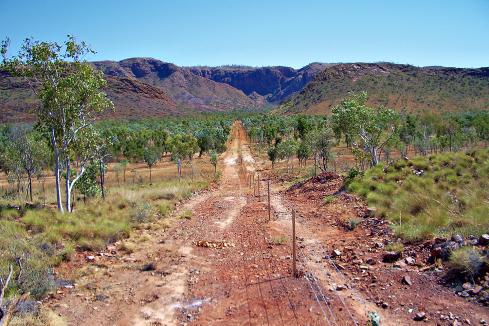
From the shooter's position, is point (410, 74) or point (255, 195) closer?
point (255, 195)

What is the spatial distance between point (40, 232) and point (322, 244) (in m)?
9.85

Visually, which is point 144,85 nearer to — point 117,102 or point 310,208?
point 117,102

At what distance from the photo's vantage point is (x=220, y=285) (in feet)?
35.3

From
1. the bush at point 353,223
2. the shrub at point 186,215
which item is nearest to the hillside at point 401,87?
the shrub at point 186,215

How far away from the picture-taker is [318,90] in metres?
153

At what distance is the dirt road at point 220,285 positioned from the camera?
887 centimetres

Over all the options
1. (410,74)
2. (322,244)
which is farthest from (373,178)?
(410,74)

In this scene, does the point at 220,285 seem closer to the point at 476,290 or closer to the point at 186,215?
the point at 476,290

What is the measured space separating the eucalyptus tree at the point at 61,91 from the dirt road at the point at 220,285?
573cm

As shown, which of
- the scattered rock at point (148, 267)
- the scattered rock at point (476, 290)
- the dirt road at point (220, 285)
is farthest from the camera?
the scattered rock at point (148, 267)

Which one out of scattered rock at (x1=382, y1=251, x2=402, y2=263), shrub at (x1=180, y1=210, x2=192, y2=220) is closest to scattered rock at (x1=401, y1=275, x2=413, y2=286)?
scattered rock at (x1=382, y1=251, x2=402, y2=263)

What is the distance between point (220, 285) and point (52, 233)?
667 cm

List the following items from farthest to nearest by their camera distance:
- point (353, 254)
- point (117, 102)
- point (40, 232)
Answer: point (117, 102) → point (40, 232) → point (353, 254)

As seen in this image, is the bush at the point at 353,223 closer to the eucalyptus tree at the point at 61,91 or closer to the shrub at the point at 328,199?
the shrub at the point at 328,199
